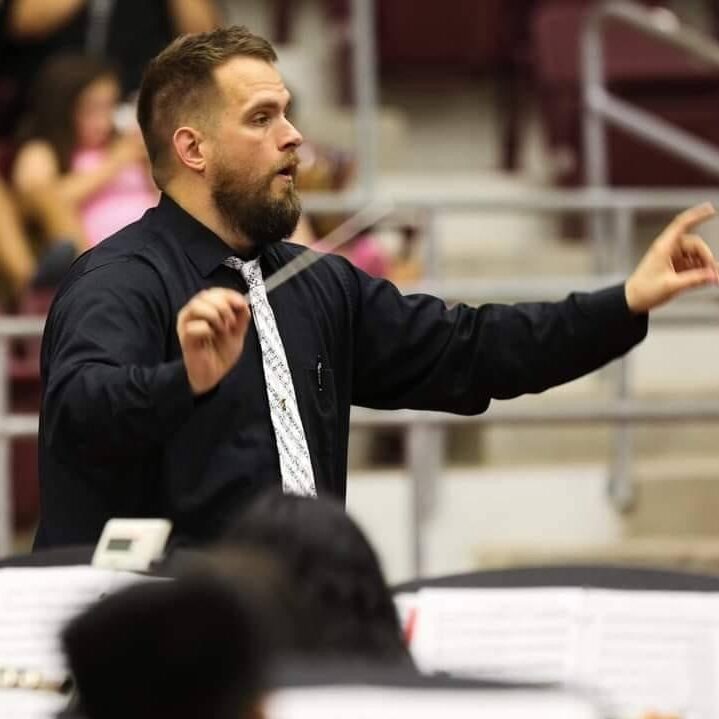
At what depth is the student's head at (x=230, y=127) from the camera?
2621 millimetres

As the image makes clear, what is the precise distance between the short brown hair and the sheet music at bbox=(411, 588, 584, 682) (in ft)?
2.66

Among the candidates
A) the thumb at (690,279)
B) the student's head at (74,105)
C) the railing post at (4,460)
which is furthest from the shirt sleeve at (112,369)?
the student's head at (74,105)

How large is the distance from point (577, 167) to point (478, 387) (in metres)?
3.43

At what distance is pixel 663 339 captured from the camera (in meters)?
5.27

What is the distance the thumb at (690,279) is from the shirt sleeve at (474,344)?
3.7 inches

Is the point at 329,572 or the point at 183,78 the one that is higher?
the point at 183,78

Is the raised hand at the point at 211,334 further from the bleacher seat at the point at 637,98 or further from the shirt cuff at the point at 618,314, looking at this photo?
the bleacher seat at the point at 637,98

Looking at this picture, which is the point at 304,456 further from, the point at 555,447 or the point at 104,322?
the point at 555,447

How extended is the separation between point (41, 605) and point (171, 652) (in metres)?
0.95

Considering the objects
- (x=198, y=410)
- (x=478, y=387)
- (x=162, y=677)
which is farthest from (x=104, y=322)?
(x=162, y=677)

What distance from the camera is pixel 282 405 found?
2.54m

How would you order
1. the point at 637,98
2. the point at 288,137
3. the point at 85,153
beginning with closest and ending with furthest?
the point at 288,137, the point at 85,153, the point at 637,98

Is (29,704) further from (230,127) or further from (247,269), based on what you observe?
(230,127)

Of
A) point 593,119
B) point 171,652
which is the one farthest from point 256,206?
point 593,119
